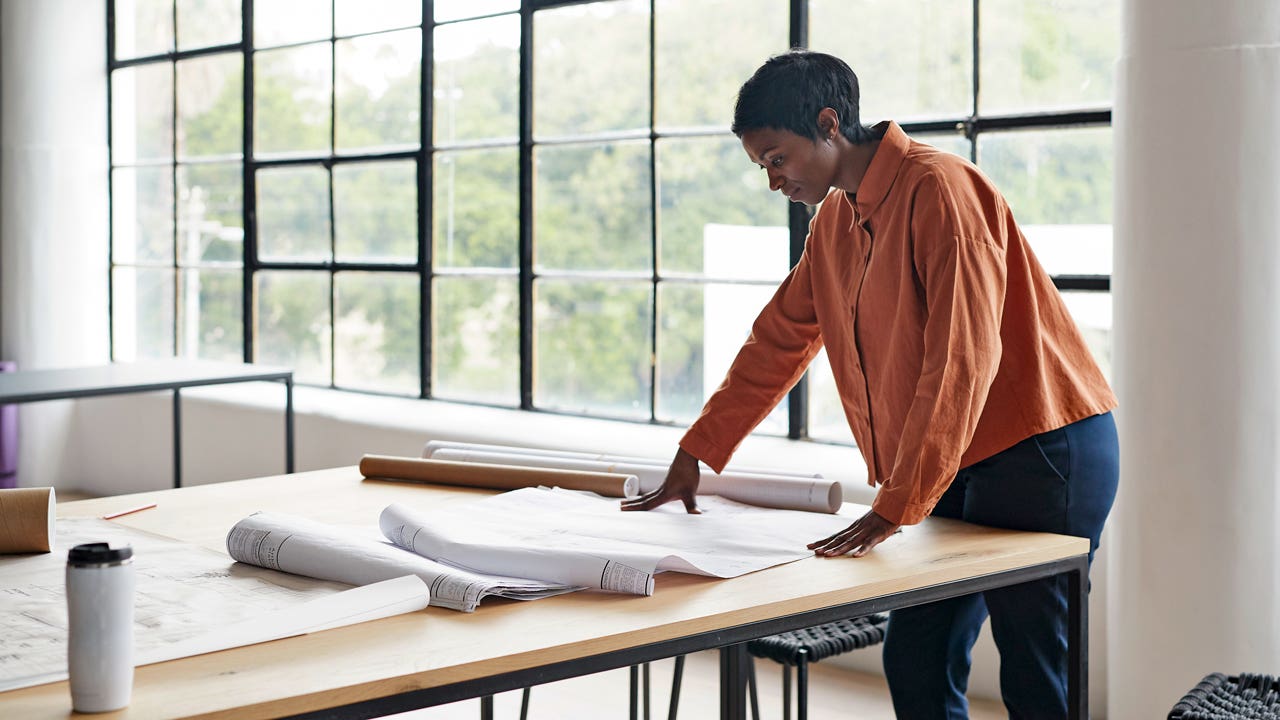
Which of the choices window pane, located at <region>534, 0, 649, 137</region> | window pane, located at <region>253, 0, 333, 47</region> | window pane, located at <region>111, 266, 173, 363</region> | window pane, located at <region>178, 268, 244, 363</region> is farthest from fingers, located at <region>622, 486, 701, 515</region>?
window pane, located at <region>111, 266, 173, 363</region>

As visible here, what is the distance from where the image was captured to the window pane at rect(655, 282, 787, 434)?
405 cm

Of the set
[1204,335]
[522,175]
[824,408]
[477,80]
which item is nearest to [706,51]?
[522,175]

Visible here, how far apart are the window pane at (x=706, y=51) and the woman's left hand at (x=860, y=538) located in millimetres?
2524

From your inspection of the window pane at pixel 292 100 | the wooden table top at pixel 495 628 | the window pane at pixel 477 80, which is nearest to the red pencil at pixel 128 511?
the wooden table top at pixel 495 628

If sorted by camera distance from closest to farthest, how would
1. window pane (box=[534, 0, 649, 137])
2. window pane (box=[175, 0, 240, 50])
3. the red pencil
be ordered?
the red pencil, window pane (box=[534, 0, 649, 137]), window pane (box=[175, 0, 240, 50])

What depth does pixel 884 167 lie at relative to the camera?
5.90 feet

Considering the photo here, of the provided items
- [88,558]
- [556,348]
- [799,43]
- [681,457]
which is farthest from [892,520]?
[556,348]

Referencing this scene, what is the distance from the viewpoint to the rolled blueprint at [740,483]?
195 centimetres

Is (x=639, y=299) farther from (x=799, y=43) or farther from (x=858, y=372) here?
(x=858, y=372)

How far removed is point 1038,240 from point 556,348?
1817 millimetres

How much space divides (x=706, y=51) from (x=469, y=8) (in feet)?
3.73

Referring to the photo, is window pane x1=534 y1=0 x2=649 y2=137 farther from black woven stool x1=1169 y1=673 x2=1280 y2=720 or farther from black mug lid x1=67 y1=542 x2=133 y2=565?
black mug lid x1=67 y1=542 x2=133 y2=565

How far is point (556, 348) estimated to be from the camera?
4.61 metres

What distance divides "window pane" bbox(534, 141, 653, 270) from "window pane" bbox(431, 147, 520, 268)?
127 mm
